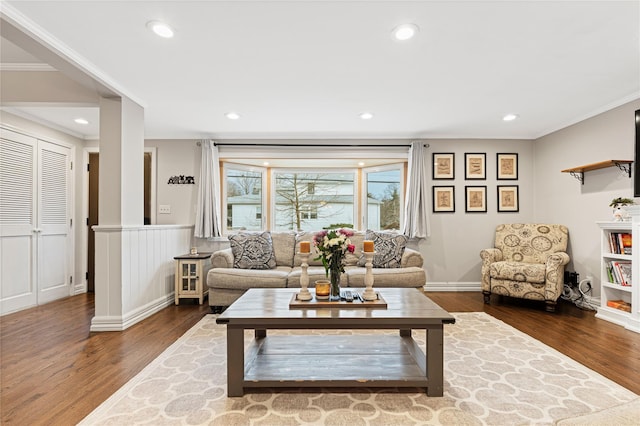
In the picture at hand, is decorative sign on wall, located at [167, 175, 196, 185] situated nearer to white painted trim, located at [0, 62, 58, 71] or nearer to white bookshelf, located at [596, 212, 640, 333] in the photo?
white painted trim, located at [0, 62, 58, 71]

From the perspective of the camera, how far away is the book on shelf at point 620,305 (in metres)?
3.26

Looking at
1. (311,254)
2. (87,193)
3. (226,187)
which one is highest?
(226,187)

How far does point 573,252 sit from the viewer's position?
13.6 feet

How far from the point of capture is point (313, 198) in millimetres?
5445

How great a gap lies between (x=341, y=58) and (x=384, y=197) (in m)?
3.00

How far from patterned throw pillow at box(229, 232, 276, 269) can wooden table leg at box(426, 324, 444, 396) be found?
2.56 meters

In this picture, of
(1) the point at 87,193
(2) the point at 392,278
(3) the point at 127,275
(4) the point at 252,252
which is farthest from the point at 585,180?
(1) the point at 87,193

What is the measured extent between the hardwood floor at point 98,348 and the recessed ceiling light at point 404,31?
103 inches

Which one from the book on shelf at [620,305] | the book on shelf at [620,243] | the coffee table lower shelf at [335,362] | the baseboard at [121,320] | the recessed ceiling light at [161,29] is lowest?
the baseboard at [121,320]

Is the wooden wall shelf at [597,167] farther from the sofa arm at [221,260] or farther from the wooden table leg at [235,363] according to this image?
the sofa arm at [221,260]

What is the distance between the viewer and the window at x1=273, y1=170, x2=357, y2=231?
5.40 meters

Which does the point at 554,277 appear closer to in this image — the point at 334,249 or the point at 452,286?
the point at 452,286

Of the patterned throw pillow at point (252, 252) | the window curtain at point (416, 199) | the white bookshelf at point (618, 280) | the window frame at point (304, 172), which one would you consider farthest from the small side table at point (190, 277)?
the white bookshelf at point (618, 280)

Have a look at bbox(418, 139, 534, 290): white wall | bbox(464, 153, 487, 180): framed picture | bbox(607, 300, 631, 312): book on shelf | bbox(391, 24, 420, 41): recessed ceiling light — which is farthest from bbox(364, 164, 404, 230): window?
bbox(391, 24, 420, 41): recessed ceiling light
